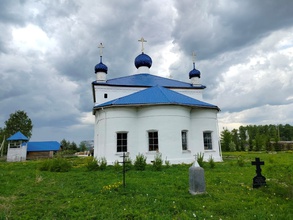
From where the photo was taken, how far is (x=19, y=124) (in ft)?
155

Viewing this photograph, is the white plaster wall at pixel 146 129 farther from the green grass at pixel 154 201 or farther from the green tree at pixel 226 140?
the green tree at pixel 226 140

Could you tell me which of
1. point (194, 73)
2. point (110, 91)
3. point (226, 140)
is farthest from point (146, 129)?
point (226, 140)

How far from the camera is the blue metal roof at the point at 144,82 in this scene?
60.7 feet

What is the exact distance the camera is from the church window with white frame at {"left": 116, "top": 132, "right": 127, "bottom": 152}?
13370mm

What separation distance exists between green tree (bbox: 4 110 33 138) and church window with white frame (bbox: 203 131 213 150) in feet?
145

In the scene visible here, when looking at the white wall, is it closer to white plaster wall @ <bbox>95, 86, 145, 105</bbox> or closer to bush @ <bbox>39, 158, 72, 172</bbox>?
white plaster wall @ <bbox>95, 86, 145, 105</bbox>

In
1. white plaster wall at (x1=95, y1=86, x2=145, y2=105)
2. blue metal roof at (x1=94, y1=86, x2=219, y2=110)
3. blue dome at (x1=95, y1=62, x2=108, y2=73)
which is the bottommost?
blue metal roof at (x1=94, y1=86, x2=219, y2=110)

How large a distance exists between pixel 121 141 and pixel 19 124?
4331 cm

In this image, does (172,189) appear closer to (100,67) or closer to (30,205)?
(30,205)

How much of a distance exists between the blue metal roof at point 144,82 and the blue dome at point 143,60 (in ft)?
3.87

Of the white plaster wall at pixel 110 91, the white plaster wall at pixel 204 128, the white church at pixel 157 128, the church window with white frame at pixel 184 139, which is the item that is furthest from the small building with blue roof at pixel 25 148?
the white plaster wall at pixel 204 128

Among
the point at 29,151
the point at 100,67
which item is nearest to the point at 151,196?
the point at 100,67

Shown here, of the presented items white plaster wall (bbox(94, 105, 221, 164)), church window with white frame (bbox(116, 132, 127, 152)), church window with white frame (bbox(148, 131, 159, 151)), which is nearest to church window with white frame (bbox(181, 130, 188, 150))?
white plaster wall (bbox(94, 105, 221, 164))

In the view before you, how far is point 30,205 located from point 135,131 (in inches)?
352
